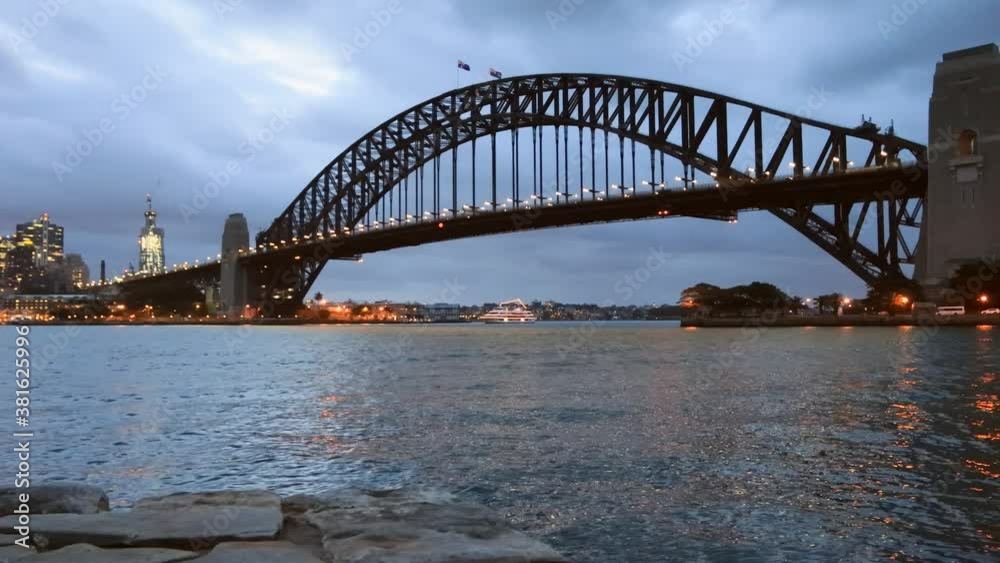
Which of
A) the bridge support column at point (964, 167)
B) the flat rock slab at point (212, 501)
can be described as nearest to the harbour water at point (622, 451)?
the flat rock slab at point (212, 501)

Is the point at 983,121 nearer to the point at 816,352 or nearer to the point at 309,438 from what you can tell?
the point at 816,352

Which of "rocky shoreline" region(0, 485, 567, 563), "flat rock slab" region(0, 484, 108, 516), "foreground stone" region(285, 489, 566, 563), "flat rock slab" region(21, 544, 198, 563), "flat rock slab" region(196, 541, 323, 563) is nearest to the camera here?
"flat rock slab" region(21, 544, 198, 563)

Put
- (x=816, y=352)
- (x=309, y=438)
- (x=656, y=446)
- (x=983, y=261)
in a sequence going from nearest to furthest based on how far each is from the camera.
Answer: (x=656, y=446)
(x=309, y=438)
(x=816, y=352)
(x=983, y=261)

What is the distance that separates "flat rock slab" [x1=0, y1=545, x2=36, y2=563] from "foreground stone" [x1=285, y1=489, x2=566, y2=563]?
173 cm

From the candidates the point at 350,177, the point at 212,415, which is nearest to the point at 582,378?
the point at 212,415

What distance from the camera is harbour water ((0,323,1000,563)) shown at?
691 centimetres

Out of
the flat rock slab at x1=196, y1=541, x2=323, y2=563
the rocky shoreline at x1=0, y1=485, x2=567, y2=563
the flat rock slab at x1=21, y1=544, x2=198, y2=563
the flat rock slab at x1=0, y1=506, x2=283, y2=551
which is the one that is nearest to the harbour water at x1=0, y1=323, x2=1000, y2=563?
the rocky shoreline at x1=0, y1=485, x2=567, y2=563

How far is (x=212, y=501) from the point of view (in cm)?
647

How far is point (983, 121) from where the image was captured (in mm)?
60719

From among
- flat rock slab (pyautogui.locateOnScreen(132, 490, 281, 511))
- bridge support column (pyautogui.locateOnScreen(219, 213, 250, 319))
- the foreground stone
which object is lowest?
the foreground stone

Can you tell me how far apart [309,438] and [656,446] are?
5352 mm

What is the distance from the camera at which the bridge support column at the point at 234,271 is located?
124m

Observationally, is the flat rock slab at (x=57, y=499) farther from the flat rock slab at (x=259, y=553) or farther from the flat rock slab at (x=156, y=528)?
the flat rock slab at (x=259, y=553)

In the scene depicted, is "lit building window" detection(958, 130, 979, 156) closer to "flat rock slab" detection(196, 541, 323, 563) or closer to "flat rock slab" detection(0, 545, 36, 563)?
"flat rock slab" detection(196, 541, 323, 563)
